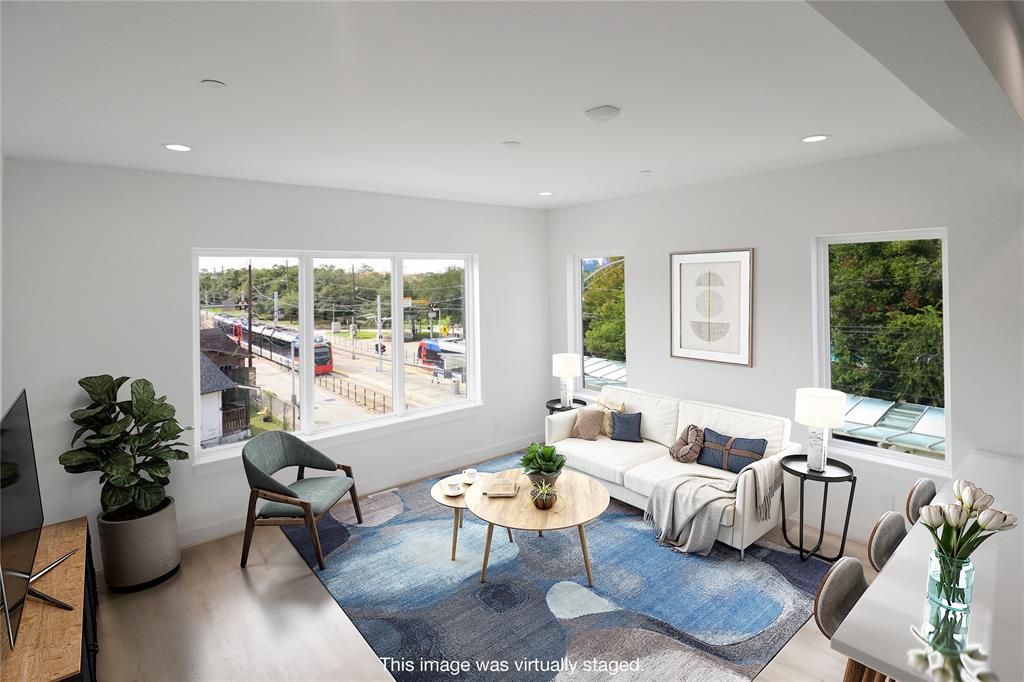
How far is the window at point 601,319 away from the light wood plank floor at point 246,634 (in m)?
2.64

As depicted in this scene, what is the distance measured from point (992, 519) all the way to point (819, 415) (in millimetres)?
2121

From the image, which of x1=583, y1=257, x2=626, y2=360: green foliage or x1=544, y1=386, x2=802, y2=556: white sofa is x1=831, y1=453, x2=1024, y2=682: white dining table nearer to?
x1=544, y1=386, x2=802, y2=556: white sofa

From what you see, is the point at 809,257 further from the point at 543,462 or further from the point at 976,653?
the point at 976,653

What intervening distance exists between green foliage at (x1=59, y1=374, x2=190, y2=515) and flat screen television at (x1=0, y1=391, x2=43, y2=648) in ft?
2.70

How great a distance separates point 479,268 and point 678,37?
3.85 metres

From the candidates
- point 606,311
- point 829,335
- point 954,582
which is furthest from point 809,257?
point 954,582

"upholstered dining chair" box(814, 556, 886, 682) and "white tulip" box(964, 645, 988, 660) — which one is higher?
"white tulip" box(964, 645, 988, 660)

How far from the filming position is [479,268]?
5.53m

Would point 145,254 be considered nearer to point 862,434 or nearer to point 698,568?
point 698,568

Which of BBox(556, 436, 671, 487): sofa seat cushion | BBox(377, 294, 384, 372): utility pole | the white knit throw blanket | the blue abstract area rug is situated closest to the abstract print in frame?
BBox(556, 436, 671, 487): sofa seat cushion

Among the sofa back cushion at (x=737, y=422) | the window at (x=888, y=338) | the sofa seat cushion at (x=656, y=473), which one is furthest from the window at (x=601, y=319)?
the window at (x=888, y=338)

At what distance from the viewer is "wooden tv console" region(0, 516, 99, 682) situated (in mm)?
1910

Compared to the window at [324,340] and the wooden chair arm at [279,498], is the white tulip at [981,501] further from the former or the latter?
the window at [324,340]

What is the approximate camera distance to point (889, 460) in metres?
3.73
